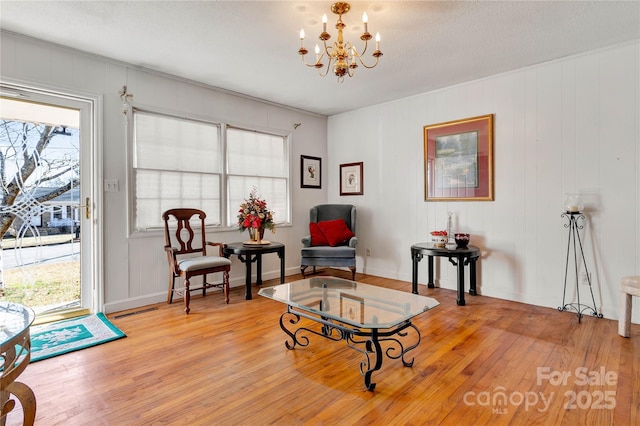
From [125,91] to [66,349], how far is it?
97.2 inches

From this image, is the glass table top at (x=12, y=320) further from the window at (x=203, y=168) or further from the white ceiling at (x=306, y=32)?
the white ceiling at (x=306, y=32)

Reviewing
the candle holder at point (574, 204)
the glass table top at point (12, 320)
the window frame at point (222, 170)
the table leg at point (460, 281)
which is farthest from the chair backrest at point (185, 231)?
the candle holder at point (574, 204)

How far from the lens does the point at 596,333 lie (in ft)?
9.20

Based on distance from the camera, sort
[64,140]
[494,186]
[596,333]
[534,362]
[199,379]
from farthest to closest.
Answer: [494,186] < [64,140] < [596,333] < [534,362] < [199,379]

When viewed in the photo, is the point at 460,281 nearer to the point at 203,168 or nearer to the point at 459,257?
the point at 459,257

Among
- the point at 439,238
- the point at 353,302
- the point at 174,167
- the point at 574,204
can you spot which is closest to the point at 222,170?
the point at 174,167

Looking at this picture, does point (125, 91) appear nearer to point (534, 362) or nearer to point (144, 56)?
point (144, 56)

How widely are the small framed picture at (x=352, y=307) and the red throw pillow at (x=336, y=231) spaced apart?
6.51 ft

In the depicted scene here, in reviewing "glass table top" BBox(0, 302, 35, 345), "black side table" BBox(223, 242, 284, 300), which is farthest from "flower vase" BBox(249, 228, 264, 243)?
"glass table top" BBox(0, 302, 35, 345)

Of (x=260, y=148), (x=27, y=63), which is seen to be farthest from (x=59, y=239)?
(x=260, y=148)

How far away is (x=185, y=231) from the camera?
395 centimetres

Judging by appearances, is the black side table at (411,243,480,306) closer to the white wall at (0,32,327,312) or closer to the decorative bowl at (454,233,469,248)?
the decorative bowl at (454,233,469,248)

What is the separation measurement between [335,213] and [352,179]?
24.2 inches

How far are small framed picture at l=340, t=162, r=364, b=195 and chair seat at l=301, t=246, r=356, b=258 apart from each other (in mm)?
1122
